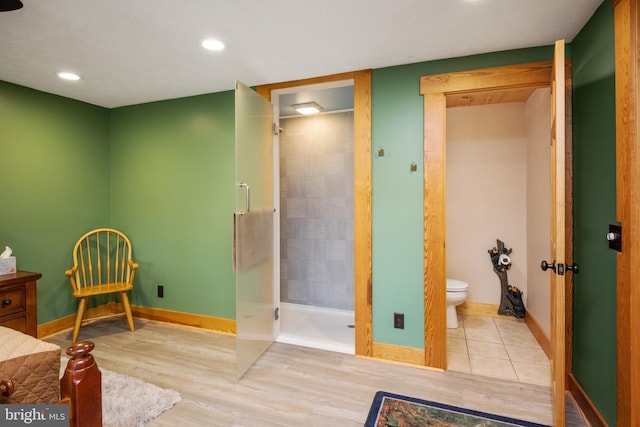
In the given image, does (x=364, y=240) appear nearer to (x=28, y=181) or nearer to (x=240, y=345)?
(x=240, y=345)

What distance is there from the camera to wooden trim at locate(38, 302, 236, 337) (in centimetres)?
317

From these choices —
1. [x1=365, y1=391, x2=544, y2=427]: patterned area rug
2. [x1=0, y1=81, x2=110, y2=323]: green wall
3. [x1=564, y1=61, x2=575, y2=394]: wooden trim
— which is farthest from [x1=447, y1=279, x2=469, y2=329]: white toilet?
[x1=0, y1=81, x2=110, y2=323]: green wall

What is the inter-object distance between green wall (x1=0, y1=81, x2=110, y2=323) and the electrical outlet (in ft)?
10.5

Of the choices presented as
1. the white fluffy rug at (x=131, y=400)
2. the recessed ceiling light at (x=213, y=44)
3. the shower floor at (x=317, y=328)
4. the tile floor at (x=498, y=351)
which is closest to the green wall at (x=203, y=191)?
the tile floor at (x=498, y=351)

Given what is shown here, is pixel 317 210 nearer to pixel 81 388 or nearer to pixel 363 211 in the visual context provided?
pixel 363 211

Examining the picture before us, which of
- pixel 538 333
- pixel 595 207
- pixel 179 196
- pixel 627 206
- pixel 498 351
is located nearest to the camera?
pixel 627 206

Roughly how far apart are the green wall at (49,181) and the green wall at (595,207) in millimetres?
4323

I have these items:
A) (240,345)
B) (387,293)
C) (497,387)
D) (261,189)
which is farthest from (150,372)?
(497,387)

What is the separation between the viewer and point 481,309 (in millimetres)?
3682

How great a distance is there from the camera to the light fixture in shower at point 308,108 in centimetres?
Answer: 359

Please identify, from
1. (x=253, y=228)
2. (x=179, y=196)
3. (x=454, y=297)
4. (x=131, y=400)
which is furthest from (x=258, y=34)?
(x=454, y=297)

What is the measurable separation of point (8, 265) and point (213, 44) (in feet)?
7.91

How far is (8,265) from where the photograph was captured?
2633 mm

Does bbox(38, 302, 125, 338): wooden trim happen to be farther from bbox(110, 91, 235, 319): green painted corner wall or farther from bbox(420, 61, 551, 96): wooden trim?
bbox(420, 61, 551, 96): wooden trim
